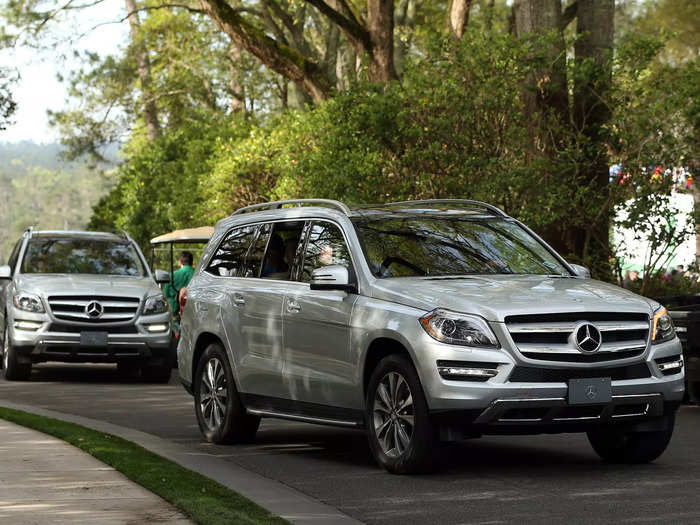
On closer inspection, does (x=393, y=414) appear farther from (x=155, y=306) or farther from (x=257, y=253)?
(x=155, y=306)

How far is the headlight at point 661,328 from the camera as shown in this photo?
924 cm

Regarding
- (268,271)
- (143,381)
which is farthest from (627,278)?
(268,271)

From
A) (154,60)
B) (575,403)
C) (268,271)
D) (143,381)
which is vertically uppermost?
(154,60)

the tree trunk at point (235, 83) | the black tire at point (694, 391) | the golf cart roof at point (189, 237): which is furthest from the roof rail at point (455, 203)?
the tree trunk at point (235, 83)

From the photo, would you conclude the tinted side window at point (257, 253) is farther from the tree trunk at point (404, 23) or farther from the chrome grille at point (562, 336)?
the tree trunk at point (404, 23)

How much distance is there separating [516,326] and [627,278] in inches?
489

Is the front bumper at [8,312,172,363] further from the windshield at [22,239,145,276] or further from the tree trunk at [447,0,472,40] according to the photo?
the tree trunk at [447,0,472,40]

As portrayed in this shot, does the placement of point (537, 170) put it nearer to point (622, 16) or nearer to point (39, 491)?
point (39, 491)

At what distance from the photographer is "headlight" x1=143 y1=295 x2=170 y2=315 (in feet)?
60.4

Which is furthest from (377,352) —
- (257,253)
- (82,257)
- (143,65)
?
(143,65)

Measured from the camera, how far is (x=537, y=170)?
64.6 ft

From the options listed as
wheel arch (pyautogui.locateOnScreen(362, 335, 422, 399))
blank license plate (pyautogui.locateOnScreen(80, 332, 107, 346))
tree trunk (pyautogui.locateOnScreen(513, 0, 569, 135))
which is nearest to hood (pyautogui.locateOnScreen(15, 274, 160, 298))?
blank license plate (pyautogui.locateOnScreen(80, 332, 107, 346))

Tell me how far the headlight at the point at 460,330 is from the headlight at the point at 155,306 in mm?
10084

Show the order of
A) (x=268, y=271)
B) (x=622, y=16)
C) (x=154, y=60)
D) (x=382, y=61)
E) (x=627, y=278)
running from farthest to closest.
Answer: (x=622, y=16), (x=154, y=60), (x=382, y=61), (x=627, y=278), (x=268, y=271)
